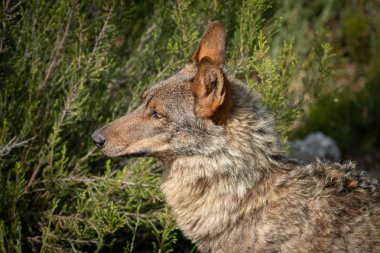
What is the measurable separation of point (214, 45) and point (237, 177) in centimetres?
108

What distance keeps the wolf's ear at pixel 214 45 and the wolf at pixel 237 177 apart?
39 cm

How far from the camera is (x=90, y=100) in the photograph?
4.84m

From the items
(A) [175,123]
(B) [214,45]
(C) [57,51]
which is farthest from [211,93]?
(C) [57,51]

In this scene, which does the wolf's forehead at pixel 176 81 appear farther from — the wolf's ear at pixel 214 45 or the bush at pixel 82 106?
the bush at pixel 82 106

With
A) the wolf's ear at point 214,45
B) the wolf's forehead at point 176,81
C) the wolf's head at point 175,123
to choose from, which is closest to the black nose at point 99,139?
the wolf's head at point 175,123

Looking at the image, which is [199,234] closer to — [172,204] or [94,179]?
[172,204]

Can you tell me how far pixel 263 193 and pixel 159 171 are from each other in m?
1.28

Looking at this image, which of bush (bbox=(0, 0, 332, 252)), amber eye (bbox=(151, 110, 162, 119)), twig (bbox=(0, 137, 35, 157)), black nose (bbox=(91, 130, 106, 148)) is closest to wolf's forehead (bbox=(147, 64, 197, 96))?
amber eye (bbox=(151, 110, 162, 119))

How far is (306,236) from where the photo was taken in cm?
368

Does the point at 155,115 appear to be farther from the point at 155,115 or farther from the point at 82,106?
the point at 82,106

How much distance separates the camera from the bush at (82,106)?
4332 mm

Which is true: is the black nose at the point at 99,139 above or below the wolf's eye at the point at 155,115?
below

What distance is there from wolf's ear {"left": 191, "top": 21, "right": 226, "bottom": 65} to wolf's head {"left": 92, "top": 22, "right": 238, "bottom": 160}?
1.43 ft

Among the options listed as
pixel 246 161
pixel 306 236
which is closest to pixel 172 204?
pixel 246 161
